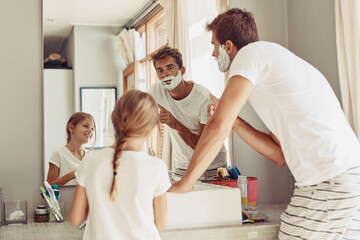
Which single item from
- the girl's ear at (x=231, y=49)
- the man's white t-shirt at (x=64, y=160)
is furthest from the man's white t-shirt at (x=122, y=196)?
the man's white t-shirt at (x=64, y=160)

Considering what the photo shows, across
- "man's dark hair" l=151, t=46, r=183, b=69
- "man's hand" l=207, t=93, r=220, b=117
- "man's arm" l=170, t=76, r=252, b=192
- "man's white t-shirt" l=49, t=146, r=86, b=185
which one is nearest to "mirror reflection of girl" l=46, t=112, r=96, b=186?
"man's white t-shirt" l=49, t=146, r=86, b=185

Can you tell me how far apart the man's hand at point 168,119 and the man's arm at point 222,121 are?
0.58m

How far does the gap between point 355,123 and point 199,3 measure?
0.93 meters

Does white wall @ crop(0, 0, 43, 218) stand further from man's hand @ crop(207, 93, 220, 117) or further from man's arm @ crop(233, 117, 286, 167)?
man's arm @ crop(233, 117, 286, 167)

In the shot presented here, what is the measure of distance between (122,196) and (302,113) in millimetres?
641

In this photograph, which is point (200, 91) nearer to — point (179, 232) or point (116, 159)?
point (179, 232)

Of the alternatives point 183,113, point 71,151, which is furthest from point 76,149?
point 183,113

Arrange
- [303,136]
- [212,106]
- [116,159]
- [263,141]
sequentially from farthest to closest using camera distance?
[212,106], [263,141], [303,136], [116,159]

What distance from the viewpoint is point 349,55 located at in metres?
1.89

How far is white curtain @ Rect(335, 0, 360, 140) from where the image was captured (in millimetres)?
1853

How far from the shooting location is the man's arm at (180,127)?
2041 millimetres

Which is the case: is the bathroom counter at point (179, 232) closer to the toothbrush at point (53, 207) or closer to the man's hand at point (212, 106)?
the toothbrush at point (53, 207)

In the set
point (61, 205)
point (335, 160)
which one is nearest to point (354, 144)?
point (335, 160)

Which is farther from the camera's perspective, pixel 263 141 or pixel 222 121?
pixel 263 141
